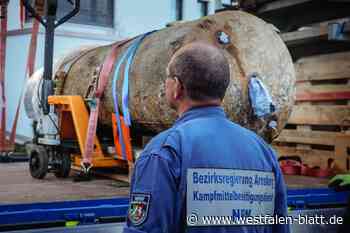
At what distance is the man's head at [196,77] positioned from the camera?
179 centimetres

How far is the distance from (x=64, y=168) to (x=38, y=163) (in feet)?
0.68

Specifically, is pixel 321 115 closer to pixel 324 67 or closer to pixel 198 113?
pixel 324 67

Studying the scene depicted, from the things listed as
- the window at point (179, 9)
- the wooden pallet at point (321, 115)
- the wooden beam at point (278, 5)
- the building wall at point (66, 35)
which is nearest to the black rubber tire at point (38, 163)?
the wooden pallet at point (321, 115)

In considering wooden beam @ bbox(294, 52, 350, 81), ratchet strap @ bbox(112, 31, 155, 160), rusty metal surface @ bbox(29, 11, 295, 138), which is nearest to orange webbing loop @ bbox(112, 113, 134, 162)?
ratchet strap @ bbox(112, 31, 155, 160)

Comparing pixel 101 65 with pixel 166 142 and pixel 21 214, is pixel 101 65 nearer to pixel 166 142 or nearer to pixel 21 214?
pixel 21 214

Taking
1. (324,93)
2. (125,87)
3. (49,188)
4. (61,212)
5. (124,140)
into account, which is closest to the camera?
(61,212)

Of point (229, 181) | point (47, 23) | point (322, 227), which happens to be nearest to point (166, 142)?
point (229, 181)

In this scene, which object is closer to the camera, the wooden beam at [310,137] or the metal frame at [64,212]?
the metal frame at [64,212]

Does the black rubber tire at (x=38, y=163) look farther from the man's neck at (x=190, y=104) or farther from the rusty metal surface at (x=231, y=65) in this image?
the man's neck at (x=190, y=104)

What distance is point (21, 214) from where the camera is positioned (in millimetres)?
2594

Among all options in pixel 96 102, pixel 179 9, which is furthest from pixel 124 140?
pixel 179 9

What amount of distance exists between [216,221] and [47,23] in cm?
296

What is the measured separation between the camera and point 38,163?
4.42m

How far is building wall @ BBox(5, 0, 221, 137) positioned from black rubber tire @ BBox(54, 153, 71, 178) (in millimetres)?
5146
